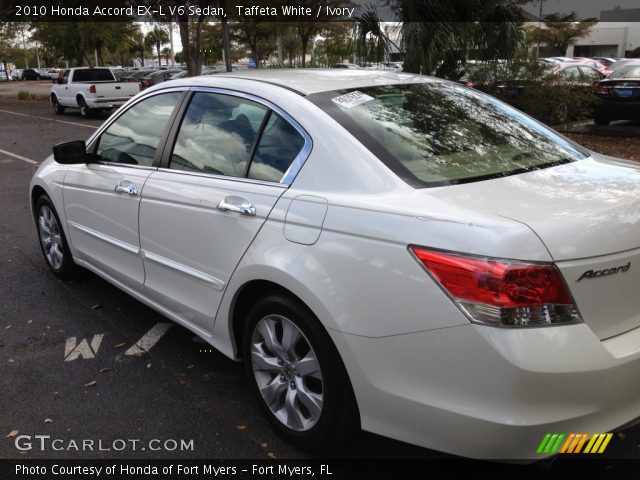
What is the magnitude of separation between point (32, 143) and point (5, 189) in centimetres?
621

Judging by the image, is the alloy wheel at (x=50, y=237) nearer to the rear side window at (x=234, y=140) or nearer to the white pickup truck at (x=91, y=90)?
the rear side window at (x=234, y=140)

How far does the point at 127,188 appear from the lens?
3.51 metres

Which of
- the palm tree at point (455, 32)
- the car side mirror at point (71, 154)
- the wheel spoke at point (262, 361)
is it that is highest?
the palm tree at point (455, 32)

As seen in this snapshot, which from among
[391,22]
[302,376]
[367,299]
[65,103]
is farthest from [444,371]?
[65,103]

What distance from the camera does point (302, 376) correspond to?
2.54m

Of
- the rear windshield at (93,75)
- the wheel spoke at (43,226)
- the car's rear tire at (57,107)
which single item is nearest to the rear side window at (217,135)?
the wheel spoke at (43,226)

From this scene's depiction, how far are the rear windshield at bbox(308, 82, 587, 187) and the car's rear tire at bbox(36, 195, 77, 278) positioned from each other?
110 inches

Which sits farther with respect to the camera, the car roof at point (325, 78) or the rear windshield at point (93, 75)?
the rear windshield at point (93, 75)

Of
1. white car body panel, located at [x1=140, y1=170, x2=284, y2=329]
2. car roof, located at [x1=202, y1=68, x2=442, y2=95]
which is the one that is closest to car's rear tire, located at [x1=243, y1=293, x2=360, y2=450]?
white car body panel, located at [x1=140, y1=170, x2=284, y2=329]

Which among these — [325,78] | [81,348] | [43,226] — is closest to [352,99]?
[325,78]

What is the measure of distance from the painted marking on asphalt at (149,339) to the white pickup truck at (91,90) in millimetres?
17524

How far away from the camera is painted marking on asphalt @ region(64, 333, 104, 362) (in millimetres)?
3629

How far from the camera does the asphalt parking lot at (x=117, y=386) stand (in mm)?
2730

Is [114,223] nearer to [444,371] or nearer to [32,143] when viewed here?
[444,371]
